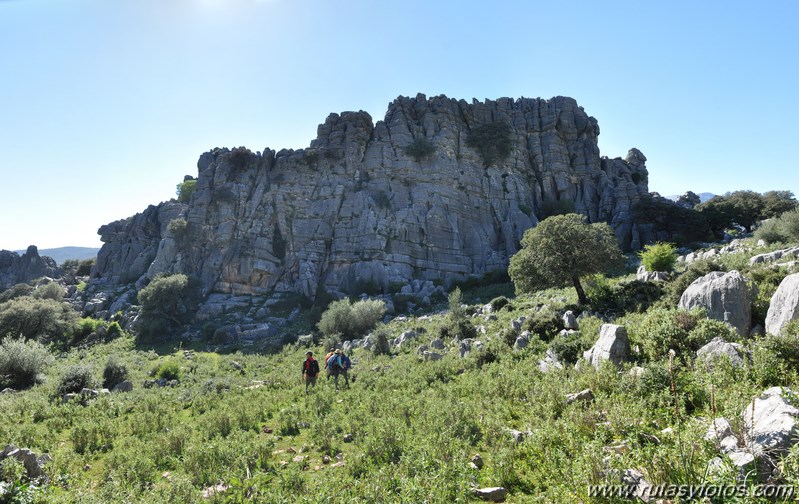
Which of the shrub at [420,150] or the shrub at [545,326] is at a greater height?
the shrub at [420,150]

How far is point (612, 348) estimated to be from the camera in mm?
10852

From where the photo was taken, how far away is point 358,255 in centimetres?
5172

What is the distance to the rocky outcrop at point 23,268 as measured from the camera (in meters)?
71.7

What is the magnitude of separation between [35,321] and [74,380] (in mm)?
31705

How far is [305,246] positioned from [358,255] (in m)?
7.76

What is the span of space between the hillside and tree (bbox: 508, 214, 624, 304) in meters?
4.14

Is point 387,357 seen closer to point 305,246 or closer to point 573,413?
point 573,413

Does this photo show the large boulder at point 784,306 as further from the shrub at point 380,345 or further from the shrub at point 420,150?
the shrub at point 420,150

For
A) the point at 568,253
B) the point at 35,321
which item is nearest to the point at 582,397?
the point at 568,253

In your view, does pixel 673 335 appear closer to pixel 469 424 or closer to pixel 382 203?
pixel 469 424

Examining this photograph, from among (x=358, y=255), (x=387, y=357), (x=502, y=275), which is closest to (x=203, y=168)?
(x=358, y=255)

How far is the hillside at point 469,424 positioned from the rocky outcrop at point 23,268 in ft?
242

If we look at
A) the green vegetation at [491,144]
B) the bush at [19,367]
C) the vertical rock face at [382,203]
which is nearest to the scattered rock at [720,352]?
the bush at [19,367]

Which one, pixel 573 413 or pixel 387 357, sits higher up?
Answer: pixel 573 413
